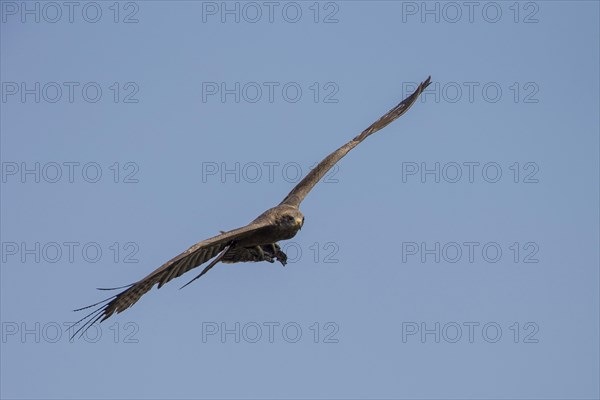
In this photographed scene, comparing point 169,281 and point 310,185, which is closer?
point 169,281

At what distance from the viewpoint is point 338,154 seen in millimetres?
28000

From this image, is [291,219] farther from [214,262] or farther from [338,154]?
[338,154]

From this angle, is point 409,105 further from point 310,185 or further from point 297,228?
point 297,228

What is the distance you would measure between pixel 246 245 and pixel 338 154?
160 inches

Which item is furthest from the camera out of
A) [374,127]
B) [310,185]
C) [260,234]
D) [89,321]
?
[374,127]

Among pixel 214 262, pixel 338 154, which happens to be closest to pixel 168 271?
pixel 214 262

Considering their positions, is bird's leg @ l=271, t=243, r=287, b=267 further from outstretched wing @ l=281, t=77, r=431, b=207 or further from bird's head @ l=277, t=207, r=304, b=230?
bird's head @ l=277, t=207, r=304, b=230

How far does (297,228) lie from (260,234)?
0.65m

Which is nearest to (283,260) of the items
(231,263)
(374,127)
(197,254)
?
(231,263)

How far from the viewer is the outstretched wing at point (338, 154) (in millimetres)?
26891

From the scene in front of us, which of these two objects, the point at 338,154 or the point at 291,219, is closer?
the point at 291,219

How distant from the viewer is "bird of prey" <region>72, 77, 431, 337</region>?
22.7m

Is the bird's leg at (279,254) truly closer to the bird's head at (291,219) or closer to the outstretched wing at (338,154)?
the outstretched wing at (338,154)

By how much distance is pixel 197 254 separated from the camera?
76.6ft
